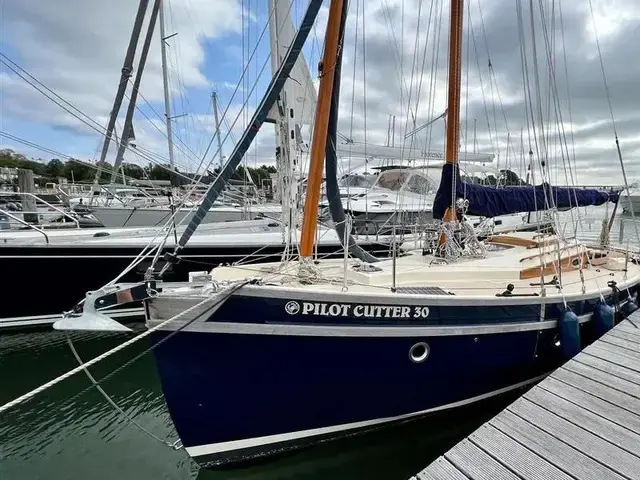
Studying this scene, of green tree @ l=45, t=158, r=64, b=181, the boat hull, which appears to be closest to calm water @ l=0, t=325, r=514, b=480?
the boat hull

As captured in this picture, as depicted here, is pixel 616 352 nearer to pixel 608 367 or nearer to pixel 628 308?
pixel 608 367

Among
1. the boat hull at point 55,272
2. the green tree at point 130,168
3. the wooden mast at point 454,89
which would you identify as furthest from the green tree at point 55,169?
the wooden mast at point 454,89

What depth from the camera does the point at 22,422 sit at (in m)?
5.34

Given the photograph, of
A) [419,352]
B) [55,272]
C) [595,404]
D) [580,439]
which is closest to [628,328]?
[595,404]

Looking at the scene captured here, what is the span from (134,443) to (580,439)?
4.67 metres

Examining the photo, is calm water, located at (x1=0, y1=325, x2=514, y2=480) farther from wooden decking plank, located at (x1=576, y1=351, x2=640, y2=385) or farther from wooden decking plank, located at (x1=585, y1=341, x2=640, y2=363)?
wooden decking plank, located at (x1=585, y1=341, x2=640, y2=363)

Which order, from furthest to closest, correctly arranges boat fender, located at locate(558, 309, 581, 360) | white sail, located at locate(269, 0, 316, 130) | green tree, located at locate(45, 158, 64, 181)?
green tree, located at locate(45, 158, 64, 181) → white sail, located at locate(269, 0, 316, 130) → boat fender, located at locate(558, 309, 581, 360)

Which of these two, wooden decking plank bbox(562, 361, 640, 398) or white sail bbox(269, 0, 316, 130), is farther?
white sail bbox(269, 0, 316, 130)

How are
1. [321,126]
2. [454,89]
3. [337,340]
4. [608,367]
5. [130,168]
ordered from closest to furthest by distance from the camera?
[337,340] < [608,367] < [321,126] < [454,89] < [130,168]

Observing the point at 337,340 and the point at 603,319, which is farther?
the point at 603,319

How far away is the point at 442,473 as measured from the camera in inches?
112

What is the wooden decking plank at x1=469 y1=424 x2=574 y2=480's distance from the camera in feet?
9.11

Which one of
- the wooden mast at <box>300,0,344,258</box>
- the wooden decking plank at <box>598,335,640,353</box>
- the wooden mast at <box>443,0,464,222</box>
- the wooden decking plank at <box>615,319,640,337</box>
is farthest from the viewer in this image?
the wooden mast at <box>443,0,464,222</box>

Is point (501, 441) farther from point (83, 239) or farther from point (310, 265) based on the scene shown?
point (83, 239)
